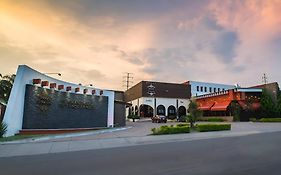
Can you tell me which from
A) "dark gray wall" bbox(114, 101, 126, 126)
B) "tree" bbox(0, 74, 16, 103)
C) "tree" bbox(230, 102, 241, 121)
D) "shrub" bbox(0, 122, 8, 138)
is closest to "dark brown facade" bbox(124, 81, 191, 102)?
"tree" bbox(230, 102, 241, 121)

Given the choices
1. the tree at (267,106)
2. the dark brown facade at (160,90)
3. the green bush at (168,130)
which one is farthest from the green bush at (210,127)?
the dark brown facade at (160,90)

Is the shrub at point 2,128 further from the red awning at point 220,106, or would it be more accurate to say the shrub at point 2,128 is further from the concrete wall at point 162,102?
the concrete wall at point 162,102

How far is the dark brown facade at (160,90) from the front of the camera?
231 feet

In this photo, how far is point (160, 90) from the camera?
72312mm

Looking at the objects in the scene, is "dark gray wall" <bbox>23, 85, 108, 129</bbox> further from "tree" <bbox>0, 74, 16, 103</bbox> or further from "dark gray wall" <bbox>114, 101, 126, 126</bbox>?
"tree" <bbox>0, 74, 16, 103</bbox>

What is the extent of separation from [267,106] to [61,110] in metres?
39.6

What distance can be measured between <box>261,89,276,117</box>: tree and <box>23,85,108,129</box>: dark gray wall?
32.5 meters

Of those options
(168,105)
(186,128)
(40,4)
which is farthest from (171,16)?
(168,105)

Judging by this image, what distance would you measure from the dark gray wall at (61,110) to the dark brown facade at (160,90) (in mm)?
38289

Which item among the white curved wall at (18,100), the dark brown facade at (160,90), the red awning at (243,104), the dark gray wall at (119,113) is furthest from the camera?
the dark brown facade at (160,90)

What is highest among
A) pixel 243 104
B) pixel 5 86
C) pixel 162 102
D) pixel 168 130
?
pixel 162 102

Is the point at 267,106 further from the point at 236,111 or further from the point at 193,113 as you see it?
the point at 193,113

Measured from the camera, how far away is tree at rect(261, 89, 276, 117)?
158 ft

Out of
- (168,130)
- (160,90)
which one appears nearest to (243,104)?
(160,90)
